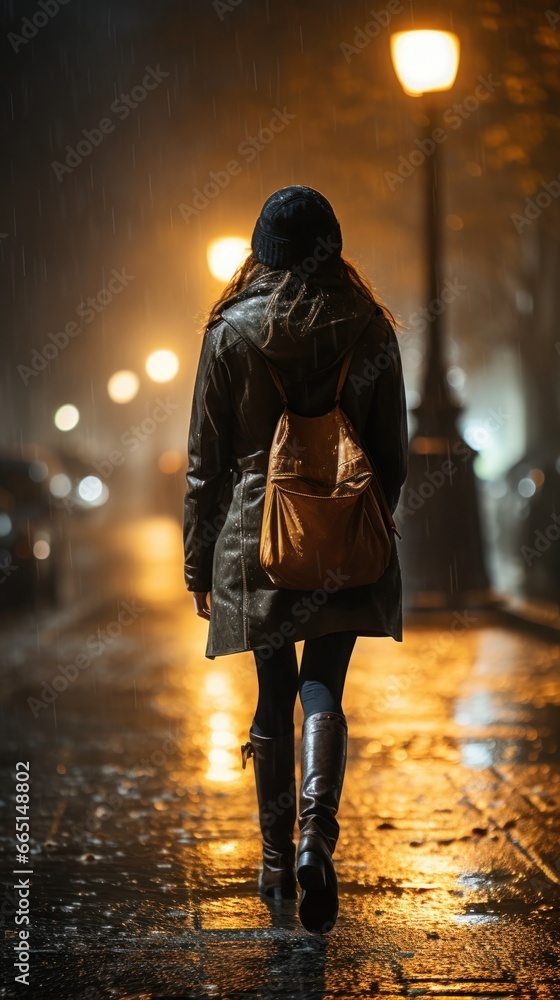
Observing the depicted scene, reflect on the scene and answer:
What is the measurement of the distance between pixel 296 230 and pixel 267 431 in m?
0.60

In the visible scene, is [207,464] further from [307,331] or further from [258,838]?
[258,838]

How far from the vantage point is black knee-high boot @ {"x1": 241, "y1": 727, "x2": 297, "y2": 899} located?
367 cm

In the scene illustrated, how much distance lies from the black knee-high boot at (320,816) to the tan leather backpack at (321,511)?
45cm

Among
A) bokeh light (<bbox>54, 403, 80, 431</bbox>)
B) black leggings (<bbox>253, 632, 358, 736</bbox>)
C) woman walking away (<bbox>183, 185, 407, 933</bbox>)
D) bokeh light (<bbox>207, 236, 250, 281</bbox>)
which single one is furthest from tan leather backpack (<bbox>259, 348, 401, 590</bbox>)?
bokeh light (<bbox>54, 403, 80, 431</bbox>)

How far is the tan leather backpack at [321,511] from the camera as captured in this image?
3324 millimetres

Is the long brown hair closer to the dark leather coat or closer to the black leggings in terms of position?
the dark leather coat

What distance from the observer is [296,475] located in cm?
337

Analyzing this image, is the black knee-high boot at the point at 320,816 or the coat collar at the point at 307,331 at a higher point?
the coat collar at the point at 307,331

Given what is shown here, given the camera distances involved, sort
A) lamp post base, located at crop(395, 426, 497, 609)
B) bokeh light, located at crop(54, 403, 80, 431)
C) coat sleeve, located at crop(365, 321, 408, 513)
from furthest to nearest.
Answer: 1. bokeh light, located at crop(54, 403, 80, 431)
2. lamp post base, located at crop(395, 426, 497, 609)
3. coat sleeve, located at crop(365, 321, 408, 513)

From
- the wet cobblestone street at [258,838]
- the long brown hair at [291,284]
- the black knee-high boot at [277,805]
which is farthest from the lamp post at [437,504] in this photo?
the long brown hair at [291,284]

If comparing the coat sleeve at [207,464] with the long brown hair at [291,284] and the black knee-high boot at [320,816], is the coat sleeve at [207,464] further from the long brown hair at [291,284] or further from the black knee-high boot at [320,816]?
the black knee-high boot at [320,816]

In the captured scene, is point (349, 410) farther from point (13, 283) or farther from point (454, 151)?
point (13, 283)

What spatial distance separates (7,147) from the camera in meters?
17.8

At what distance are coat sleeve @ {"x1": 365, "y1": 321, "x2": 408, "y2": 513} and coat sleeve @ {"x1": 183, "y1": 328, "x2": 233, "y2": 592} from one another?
44cm
